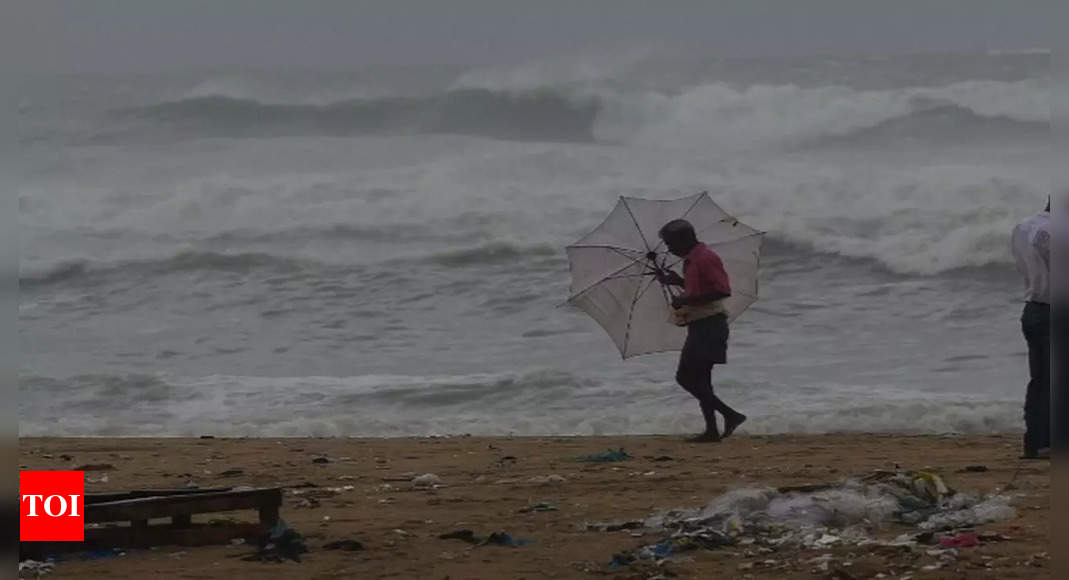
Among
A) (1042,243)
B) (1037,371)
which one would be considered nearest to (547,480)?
(1037,371)

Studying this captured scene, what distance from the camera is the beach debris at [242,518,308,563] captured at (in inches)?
222

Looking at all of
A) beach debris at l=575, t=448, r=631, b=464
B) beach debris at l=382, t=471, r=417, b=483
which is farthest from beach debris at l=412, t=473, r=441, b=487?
beach debris at l=575, t=448, r=631, b=464

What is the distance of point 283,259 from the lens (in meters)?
20.4

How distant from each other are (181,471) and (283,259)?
1179 centimetres

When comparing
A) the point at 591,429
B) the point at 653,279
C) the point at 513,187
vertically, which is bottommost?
the point at 591,429

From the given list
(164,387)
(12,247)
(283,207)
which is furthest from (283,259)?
(12,247)

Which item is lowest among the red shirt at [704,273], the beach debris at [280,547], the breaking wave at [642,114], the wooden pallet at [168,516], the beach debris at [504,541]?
the beach debris at [504,541]

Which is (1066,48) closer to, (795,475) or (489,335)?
(795,475)

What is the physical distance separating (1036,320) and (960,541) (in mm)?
2448

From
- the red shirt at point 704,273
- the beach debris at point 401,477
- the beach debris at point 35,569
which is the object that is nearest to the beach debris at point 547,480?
the beach debris at point 401,477

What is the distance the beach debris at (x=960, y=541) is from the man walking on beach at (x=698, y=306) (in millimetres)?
3810

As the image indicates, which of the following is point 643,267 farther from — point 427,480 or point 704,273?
point 427,480

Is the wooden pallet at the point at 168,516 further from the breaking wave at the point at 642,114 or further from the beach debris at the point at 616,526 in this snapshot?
the breaking wave at the point at 642,114

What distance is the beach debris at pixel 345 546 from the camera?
595 cm
